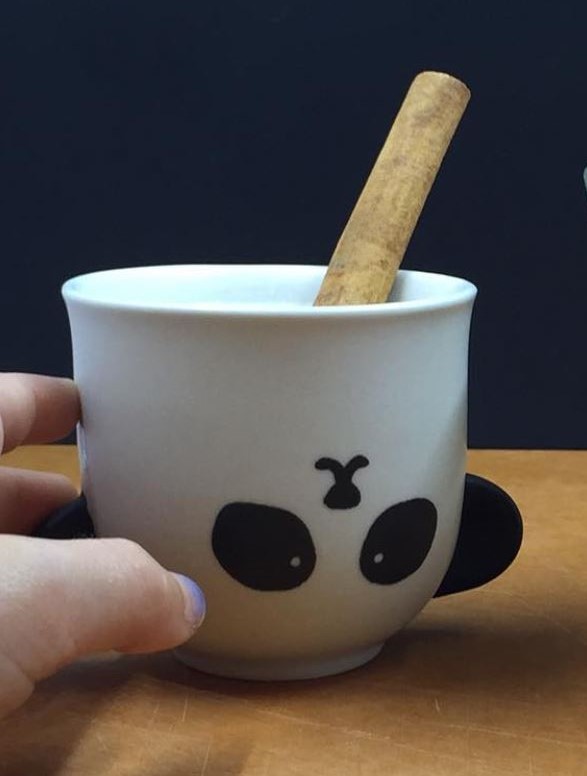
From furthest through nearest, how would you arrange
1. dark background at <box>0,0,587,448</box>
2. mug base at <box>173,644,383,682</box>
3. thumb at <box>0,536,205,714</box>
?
dark background at <box>0,0,587,448</box>, mug base at <box>173,644,383,682</box>, thumb at <box>0,536,205,714</box>

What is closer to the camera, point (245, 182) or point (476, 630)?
point (476, 630)

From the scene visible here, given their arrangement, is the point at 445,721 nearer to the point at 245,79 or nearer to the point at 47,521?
the point at 47,521

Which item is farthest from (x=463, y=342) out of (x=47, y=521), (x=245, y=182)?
(x=245, y=182)

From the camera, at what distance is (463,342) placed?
0.44m

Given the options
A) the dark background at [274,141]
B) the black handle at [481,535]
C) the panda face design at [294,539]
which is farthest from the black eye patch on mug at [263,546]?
the dark background at [274,141]

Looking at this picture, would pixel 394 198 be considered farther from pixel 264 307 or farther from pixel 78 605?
pixel 78 605

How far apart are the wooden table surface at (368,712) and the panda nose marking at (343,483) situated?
75mm

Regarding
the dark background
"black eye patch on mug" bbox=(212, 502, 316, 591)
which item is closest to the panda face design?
"black eye patch on mug" bbox=(212, 502, 316, 591)

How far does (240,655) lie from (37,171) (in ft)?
2.10

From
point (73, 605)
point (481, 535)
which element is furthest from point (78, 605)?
point (481, 535)

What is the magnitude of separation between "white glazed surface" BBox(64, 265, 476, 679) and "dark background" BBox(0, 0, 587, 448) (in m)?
0.55

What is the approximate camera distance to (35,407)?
1.50 feet

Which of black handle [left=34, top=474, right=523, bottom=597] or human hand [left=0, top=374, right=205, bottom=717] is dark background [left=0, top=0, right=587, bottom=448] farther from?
human hand [left=0, top=374, right=205, bottom=717]

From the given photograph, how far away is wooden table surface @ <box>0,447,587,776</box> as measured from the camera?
393 mm
